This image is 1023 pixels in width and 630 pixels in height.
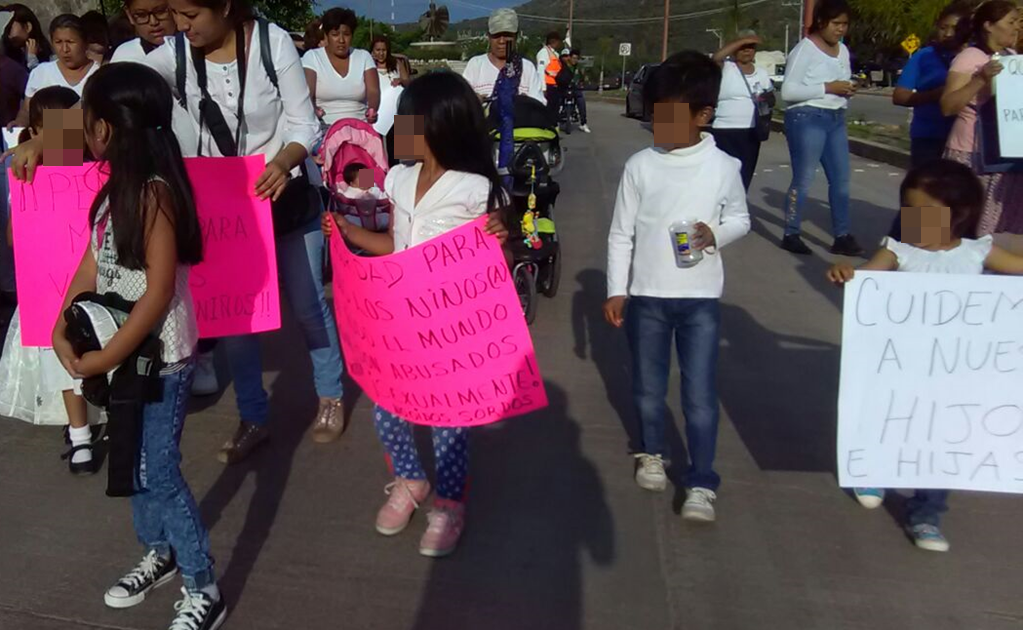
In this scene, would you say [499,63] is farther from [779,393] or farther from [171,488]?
[171,488]

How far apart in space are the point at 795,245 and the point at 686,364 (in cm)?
495

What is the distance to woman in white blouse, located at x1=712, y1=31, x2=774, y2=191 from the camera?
7.91 metres

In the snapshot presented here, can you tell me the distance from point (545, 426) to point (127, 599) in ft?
6.85

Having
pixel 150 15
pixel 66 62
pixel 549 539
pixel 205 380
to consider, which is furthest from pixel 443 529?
pixel 66 62

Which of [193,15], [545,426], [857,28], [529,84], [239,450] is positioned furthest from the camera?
[857,28]

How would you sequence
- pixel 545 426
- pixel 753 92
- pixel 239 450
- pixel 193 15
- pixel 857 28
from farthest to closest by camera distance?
pixel 857 28
pixel 753 92
pixel 545 426
pixel 239 450
pixel 193 15

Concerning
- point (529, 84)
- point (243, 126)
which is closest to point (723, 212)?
point (243, 126)

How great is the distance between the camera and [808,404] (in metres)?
4.82

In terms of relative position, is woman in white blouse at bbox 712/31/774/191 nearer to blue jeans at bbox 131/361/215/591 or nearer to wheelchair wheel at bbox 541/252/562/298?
wheelchair wheel at bbox 541/252/562/298

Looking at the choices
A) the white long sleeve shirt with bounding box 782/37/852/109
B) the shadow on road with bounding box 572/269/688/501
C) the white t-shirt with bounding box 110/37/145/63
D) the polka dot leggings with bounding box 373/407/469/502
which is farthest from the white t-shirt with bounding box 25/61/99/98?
the white long sleeve shirt with bounding box 782/37/852/109

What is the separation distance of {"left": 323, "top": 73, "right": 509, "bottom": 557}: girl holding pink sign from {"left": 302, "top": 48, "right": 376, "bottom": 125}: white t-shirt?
378 centimetres

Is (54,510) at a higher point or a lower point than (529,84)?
lower

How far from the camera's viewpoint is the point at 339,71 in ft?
23.0

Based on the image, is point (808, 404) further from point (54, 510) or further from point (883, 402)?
point (54, 510)
